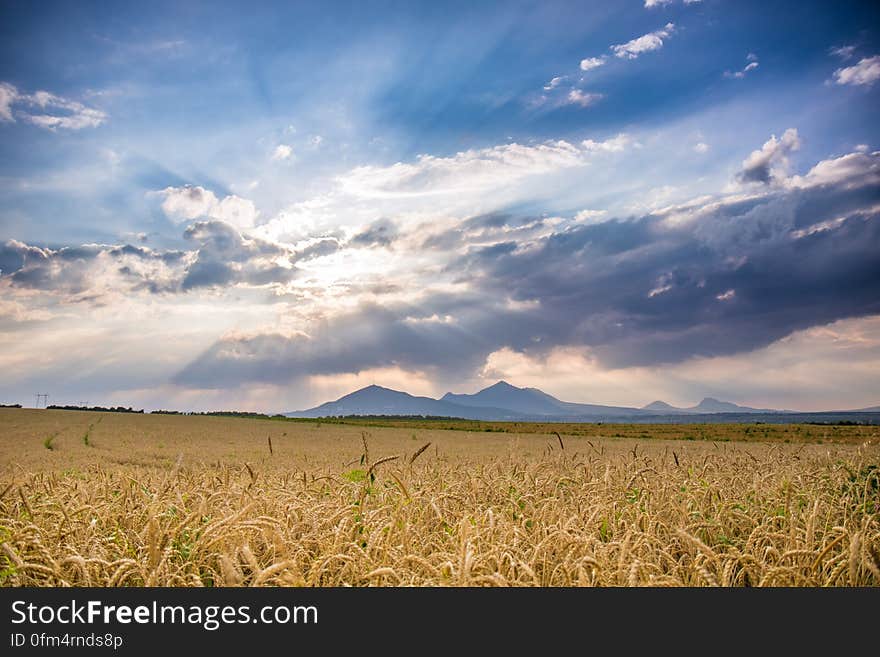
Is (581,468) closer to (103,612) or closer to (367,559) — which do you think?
(367,559)

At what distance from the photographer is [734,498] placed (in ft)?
22.6

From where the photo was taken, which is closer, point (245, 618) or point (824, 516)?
point (245, 618)

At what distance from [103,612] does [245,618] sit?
0.73 meters

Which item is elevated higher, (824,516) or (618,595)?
(618,595)

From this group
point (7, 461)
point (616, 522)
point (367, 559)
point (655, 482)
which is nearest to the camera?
point (367, 559)

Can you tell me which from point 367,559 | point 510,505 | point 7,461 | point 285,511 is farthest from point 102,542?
point 7,461

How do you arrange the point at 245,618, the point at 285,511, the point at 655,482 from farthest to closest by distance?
the point at 655,482 < the point at 285,511 < the point at 245,618

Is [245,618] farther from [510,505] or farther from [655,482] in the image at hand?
[655,482]

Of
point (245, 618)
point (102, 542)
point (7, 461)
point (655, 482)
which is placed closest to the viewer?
point (245, 618)

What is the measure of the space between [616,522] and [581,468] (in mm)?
4296

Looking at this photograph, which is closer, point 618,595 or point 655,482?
point 618,595

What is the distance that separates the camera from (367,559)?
3799 mm

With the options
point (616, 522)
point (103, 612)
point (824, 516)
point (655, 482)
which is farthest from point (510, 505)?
point (103, 612)

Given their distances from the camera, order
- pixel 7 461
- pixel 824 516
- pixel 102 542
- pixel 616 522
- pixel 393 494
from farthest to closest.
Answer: pixel 7 461 < pixel 393 494 < pixel 824 516 < pixel 616 522 < pixel 102 542
